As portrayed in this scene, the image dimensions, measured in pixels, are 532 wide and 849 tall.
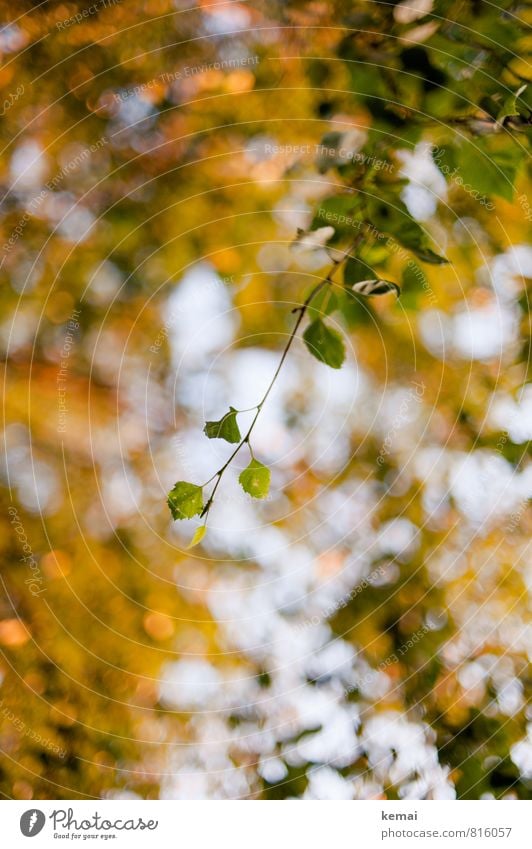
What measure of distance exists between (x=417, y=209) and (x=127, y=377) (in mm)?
646

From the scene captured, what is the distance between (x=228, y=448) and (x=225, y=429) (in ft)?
1.63

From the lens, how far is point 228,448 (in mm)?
1176

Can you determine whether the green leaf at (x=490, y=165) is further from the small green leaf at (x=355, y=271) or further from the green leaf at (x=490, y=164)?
the small green leaf at (x=355, y=271)

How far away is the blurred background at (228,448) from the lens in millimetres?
1099

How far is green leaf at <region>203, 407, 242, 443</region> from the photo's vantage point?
68 centimetres

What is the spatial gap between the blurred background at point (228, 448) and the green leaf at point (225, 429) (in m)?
0.42

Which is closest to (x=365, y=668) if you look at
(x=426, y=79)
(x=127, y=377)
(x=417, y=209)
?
(x=127, y=377)

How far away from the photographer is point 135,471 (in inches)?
49.2

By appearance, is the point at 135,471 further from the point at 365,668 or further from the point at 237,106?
the point at 237,106
